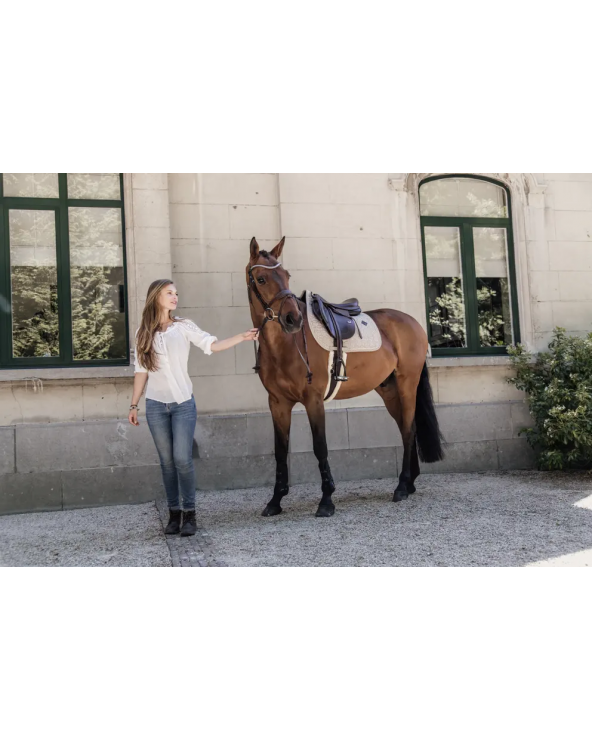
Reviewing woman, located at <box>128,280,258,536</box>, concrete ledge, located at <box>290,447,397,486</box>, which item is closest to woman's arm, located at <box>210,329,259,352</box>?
woman, located at <box>128,280,258,536</box>

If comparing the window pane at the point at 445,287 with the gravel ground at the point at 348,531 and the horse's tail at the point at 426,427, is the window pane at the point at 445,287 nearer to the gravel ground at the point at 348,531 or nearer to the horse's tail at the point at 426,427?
the horse's tail at the point at 426,427

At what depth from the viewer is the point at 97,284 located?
6.21 m

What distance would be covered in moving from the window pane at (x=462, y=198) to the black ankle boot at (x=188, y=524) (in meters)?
4.61

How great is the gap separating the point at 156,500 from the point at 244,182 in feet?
11.3

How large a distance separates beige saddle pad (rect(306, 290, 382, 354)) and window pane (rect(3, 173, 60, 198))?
295 centimetres

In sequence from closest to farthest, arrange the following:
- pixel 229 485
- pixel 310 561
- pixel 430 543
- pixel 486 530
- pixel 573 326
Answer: pixel 310 561 → pixel 430 543 → pixel 486 530 → pixel 229 485 → pixel 573 326

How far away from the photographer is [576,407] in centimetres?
636

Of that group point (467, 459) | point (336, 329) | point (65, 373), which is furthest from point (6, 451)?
point (467, 459)

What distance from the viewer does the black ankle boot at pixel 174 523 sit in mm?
4488

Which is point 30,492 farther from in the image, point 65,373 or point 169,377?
point 169,377

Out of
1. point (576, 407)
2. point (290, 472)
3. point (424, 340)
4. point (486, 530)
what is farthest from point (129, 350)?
point (576, 407)

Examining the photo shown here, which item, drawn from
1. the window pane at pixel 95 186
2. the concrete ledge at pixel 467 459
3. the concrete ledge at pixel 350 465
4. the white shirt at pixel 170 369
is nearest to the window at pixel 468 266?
the concrete ledge at pixel 467 459

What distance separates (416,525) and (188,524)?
168cm

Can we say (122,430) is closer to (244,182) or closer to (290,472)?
(290,472)
